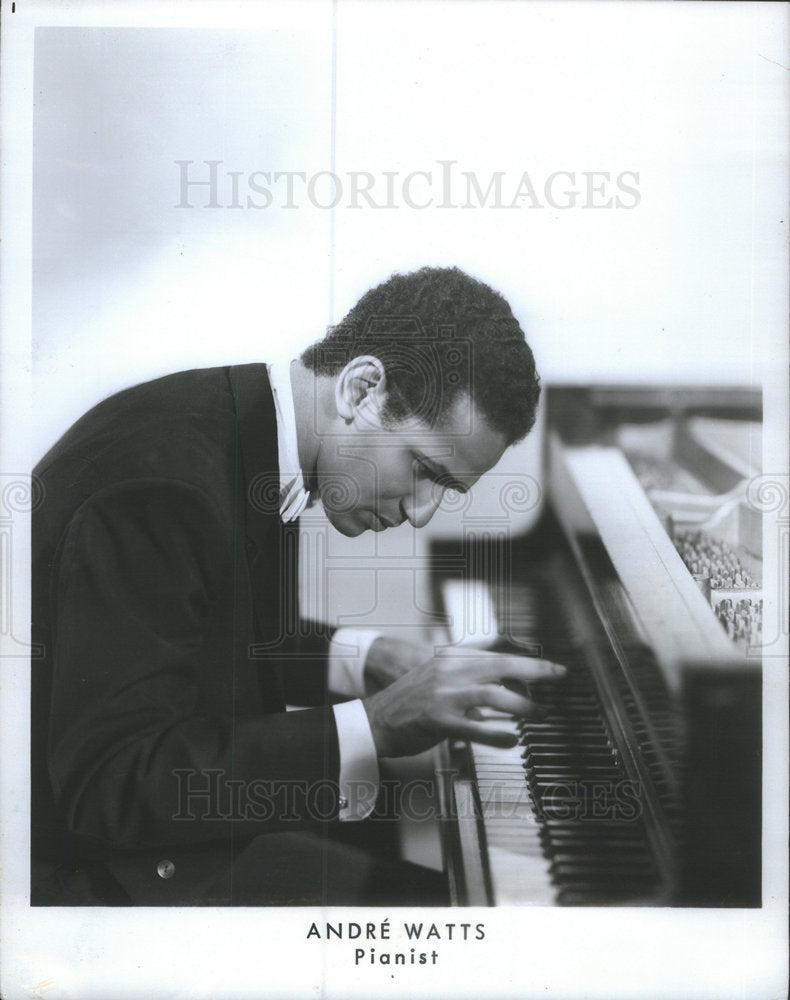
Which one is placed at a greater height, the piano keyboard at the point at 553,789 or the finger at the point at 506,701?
the finger at the point at 506,701

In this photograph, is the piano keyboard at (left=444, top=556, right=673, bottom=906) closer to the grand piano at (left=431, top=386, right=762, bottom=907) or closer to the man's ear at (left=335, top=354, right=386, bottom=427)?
the grand piano at (left=431, top=386, right=762, bottom=907)

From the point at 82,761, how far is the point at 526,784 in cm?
94

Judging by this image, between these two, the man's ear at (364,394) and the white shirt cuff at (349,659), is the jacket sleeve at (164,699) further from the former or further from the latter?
the man's ear at (364,394)

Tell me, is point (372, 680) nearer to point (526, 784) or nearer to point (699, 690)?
point (526, 784)

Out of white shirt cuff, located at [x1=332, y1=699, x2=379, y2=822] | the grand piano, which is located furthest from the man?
the grand piano

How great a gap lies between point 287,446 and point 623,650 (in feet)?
2.71

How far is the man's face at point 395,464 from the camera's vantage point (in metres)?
2.40

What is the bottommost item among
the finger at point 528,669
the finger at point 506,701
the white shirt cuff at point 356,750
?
the white shirt cuff at point 356,750
